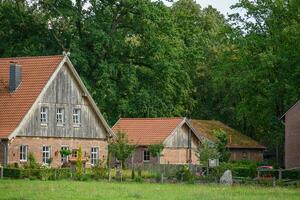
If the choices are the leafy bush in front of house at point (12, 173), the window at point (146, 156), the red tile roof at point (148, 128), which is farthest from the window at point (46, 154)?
the window at point (146, 156)

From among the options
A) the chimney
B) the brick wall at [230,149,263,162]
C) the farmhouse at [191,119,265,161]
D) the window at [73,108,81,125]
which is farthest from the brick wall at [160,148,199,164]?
the chimney

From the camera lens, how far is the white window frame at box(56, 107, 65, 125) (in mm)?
59594

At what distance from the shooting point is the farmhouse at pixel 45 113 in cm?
5547

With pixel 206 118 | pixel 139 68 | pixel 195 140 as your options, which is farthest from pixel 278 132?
pixel 206 118

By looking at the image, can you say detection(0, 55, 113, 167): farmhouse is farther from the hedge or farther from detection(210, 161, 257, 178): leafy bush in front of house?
detection(210, 161, 257, 178): leafy bush in front of house

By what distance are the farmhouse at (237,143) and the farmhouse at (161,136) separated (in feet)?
25.1

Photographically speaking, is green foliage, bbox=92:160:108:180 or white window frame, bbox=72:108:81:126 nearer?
green foliage, bbox=92:160:108:180

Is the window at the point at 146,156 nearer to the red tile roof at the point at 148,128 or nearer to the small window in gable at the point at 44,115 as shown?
the red tile roof at the point at 148,128

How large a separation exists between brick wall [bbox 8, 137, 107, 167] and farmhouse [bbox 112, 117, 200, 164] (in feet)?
21.2

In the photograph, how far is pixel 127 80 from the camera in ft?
223

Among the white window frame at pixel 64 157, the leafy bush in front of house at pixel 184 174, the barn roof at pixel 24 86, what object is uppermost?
the barn roof at pixel 24 86

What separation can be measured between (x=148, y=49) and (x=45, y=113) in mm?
15005

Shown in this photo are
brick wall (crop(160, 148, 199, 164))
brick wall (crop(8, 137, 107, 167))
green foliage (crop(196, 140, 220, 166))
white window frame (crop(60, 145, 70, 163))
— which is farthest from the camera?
brick wall (crop(160, 148, 199, 164))

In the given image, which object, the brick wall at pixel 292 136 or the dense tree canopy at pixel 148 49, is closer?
the brick wall at pixel 292 136
